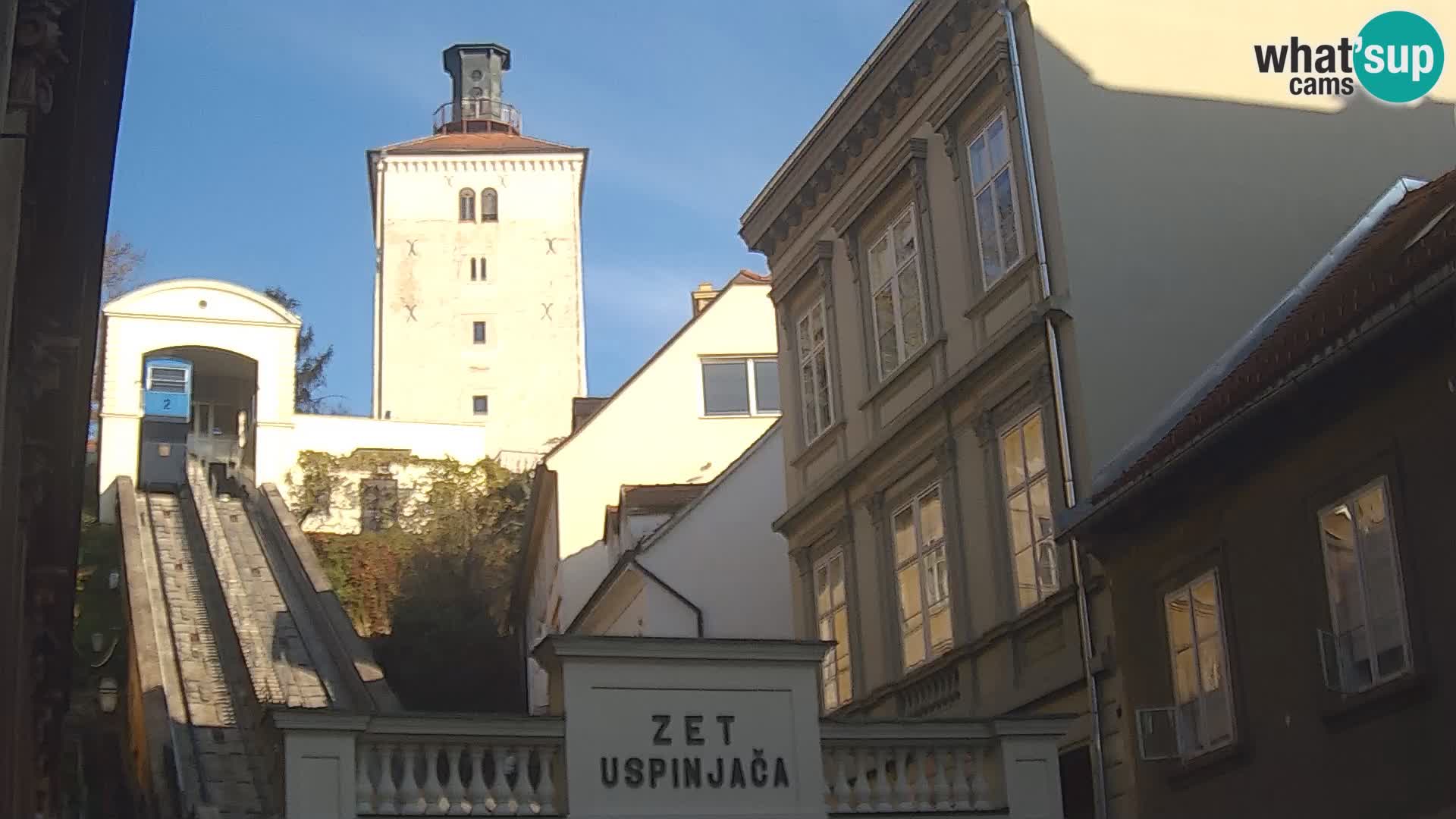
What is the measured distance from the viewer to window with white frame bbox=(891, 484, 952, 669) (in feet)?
70.6

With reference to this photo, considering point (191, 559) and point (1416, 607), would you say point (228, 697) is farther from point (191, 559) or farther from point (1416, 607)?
point (1416, 607)

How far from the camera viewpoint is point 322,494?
55469 mm

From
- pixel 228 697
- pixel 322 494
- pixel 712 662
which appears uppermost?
pixel 322 494

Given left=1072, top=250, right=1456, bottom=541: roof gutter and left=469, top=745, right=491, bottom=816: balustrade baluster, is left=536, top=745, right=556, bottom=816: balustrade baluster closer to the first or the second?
left=469, top=745, right=491, bottom=816: balustrade baluster

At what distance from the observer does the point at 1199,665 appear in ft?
54.8

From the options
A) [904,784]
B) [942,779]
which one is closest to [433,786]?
[904,784]

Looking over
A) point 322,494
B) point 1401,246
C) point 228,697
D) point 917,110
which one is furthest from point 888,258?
point 322,494

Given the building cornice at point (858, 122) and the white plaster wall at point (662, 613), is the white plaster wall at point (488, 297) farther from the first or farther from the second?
the building cornice at point (858, 122)

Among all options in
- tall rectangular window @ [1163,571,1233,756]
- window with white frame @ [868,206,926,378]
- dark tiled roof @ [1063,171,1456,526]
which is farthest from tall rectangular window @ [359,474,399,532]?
tall rectangular window @ [1163,571,1233,756]

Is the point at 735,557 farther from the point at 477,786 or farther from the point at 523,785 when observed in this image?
the point at 477,786

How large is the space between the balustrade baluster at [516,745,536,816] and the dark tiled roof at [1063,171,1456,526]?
531cm

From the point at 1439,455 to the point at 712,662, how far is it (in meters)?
5.54

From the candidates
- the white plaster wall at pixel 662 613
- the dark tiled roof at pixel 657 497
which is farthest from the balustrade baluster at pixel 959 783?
the dark tiled roof at pixel 657 497

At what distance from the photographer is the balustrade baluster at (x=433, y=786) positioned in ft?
47.9
